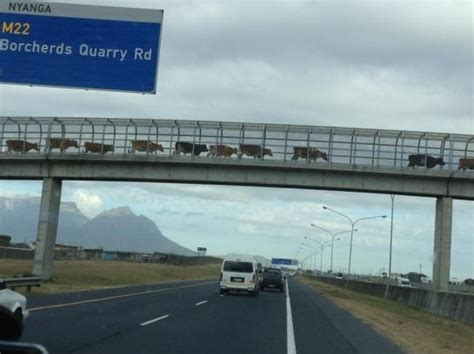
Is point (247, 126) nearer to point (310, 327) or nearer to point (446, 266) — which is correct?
point (446, 266)

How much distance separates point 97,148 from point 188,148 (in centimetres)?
539

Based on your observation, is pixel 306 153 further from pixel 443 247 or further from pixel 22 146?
pixel 22 146

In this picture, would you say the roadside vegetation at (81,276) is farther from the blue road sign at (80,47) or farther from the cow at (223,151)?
the blue road sign at (80,47)

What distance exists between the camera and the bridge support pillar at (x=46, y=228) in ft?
125

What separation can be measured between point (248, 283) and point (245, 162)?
6.80 meters

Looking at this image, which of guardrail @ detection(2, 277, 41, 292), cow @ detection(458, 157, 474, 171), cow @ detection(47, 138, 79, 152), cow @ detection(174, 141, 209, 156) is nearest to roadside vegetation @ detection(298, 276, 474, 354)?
cow @ detection(458, 157, 474, 171)

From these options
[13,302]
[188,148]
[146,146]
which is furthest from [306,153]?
[13,302]

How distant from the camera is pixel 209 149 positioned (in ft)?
123

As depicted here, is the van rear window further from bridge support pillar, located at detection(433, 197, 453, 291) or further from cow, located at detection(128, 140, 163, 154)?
bridge support pillar, located at detection(433, 197, 453, 291)

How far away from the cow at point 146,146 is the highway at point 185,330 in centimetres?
1376

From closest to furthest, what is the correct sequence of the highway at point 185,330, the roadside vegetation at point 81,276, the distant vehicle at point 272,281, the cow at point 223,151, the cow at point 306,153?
the highway at point 185,330
the roadside vegetation at point 81,276
the cow at point 306,153
the cow at point 223,151
the distant vehicle at point 272,281

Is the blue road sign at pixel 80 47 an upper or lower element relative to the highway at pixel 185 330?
upper

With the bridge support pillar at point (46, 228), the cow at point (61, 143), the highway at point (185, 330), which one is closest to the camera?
the highway at point (185, 330)

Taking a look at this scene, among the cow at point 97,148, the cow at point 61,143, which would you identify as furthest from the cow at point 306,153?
the cow at point 61,143
